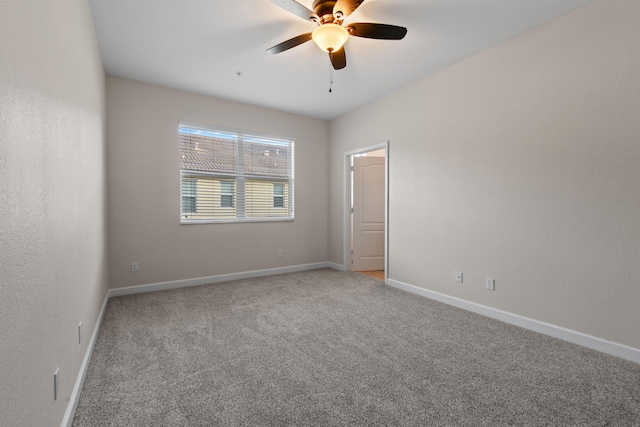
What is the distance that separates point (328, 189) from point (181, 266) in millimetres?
2737

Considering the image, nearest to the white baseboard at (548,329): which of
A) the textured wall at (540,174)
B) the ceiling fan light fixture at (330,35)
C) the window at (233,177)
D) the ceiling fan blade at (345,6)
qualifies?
the textured wall at (540,174)

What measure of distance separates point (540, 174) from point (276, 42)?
108 inches

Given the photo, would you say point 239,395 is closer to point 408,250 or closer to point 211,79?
point 408,250

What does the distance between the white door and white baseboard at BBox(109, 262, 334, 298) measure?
2.20 ft

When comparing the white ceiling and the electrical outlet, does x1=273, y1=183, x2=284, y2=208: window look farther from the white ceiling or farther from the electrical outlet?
the electrical outlet

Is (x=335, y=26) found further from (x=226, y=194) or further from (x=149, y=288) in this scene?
(x=149, y=288)

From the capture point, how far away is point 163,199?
3.99 metres

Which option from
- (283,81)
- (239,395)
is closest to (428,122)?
(283,81)

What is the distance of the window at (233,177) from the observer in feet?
13.9

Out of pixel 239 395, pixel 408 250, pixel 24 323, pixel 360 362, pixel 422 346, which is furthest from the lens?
pixel 408 250

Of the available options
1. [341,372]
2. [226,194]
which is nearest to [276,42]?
[226,194]

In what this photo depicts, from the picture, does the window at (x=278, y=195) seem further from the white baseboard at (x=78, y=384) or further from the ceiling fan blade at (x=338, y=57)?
the white baseboard at (x=78, y=384)

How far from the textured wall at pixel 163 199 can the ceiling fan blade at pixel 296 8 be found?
256 cm

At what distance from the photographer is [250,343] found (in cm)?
245
